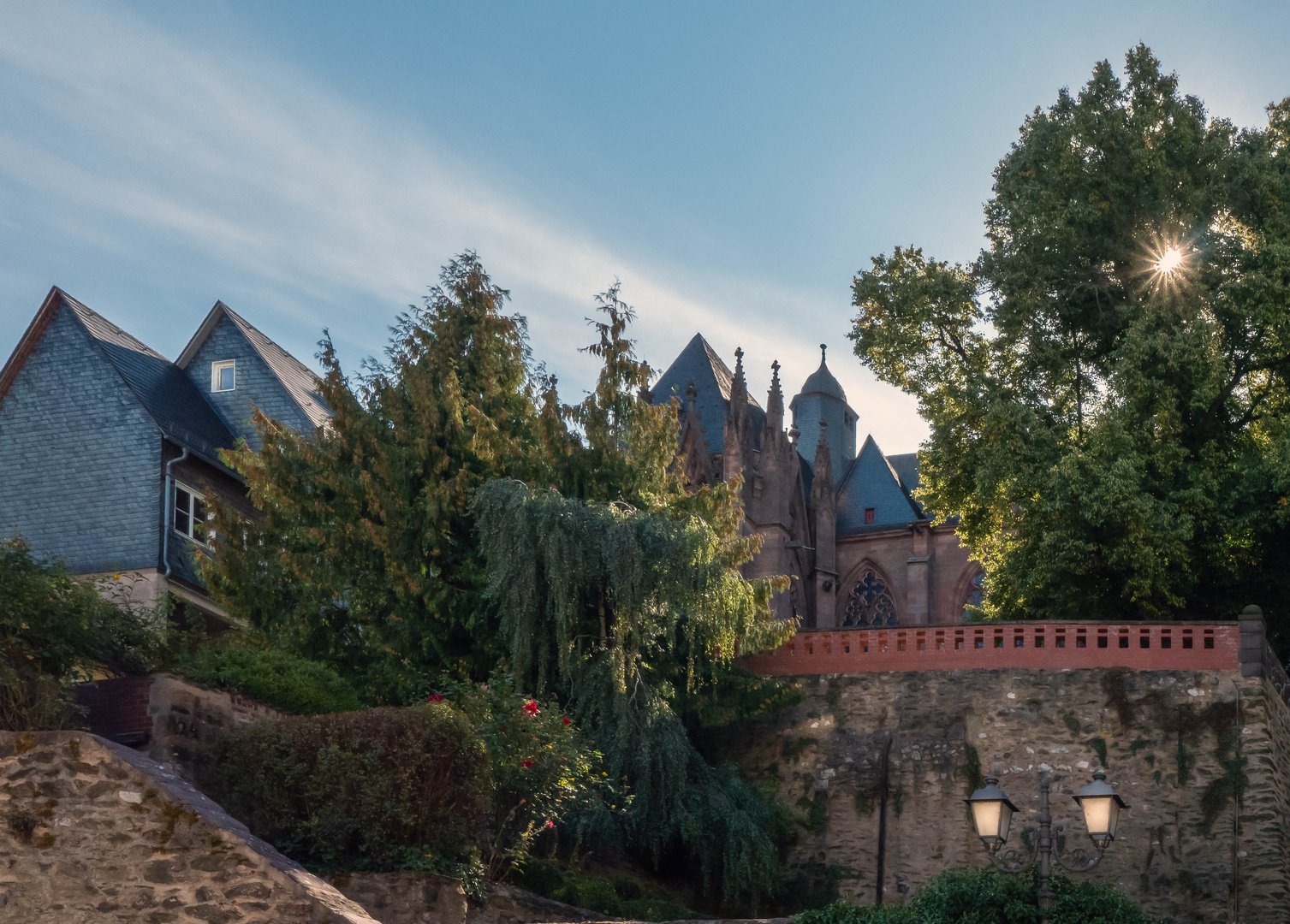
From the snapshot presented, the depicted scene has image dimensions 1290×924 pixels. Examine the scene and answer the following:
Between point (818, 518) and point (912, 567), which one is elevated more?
point (818, 518)

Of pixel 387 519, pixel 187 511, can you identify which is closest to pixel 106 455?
pixel 187 511

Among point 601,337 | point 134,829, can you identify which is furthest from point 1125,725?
point 134,829

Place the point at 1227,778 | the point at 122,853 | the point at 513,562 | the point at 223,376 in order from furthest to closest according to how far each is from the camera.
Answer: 1. the point at 223,376
2. the point at 1227,778
3. the point at 513,562
4. the point at 122,853

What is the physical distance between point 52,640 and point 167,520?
9.47m

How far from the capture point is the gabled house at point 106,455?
23.5 meters

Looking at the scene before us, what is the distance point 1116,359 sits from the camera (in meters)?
24.0

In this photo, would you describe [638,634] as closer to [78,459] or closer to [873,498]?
[78,459]

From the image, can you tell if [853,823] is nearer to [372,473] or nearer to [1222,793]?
[1222,793]

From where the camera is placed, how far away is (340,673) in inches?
762

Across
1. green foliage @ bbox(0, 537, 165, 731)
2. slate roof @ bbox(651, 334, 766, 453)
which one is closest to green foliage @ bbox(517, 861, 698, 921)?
green foliage @ bbox(0, 537, 165, 731)

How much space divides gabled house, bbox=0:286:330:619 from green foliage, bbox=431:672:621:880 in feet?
28.6

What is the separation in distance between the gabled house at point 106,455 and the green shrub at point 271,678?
6.11 meters

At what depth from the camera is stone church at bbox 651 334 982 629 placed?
35.6m

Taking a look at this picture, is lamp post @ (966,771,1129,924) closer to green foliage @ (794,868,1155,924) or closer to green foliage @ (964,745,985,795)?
green foliage @ (794,868,1155,924)
